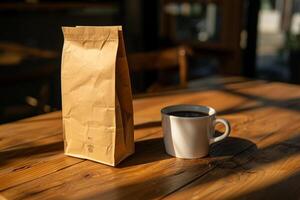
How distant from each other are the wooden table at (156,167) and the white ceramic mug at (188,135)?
0.02 metres

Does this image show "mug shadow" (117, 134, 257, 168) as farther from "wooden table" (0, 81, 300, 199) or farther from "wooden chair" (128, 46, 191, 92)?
"wooden chair" (128, 46, 191, 92)

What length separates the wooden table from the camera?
0.70m

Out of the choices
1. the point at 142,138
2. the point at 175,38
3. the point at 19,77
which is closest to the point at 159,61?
the point at 142,138

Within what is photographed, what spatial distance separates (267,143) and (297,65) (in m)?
1.95

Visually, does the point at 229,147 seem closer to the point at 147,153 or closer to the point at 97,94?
the point at 147,153

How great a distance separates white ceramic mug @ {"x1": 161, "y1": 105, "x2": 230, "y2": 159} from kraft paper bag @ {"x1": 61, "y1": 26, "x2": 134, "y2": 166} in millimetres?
81

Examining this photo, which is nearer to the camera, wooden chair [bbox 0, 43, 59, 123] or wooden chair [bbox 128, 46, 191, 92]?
wooden chair [bbox 128, 46, 191, 92]

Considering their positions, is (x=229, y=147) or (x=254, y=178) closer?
(x=254, y=178)

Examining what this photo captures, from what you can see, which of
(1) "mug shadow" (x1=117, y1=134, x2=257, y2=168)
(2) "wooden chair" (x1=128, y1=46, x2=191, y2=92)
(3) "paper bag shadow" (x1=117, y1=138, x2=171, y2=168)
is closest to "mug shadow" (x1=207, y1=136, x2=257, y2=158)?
(1) "mug shadow" (x1=117, y1=134, x2=257, y2=168)

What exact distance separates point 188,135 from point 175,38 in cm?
269

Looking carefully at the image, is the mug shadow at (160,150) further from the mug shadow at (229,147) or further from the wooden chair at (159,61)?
the wooden chair at (159,61)

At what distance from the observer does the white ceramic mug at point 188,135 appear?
81 centimetres

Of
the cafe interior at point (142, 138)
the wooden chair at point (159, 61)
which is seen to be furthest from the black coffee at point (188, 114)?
the wooden chair at point (159, 61)

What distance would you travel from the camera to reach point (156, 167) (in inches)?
31.4
